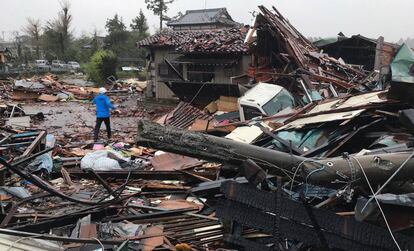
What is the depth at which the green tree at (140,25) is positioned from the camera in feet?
150

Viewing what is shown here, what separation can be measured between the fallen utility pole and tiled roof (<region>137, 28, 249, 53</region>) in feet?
49.8

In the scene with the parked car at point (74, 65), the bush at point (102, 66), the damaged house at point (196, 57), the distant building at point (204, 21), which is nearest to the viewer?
the damaged house at point (196, 57)

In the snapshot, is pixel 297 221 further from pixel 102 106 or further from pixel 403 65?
pixel 102 106

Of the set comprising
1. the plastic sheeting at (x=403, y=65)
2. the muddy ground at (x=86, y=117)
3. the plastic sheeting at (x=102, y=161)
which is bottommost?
the muddy ground at (x=86, y=117)

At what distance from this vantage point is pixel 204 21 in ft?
125

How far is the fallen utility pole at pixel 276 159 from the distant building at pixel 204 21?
34.3 metres

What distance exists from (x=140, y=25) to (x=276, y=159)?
44.1 m

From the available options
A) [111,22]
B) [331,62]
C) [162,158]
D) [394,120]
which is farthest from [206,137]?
[111,22]

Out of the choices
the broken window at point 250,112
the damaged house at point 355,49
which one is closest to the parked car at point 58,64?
the damaged house at point 355,49

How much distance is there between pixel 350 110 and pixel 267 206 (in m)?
3.55

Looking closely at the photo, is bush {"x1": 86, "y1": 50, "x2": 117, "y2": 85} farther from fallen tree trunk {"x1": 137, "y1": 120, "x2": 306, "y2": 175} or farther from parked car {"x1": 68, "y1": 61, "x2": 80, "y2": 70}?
fallen tree trunk {"x1": 137, "y1": 120, "x2": 306, "y2": 175}

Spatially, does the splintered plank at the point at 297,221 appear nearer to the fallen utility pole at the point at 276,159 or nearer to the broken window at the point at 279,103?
the fallen utility pole at the point at 276,159

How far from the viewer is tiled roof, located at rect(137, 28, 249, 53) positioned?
19.7 metres

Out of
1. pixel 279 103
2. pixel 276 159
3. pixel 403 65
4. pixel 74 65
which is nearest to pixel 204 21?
pixel 74 65
